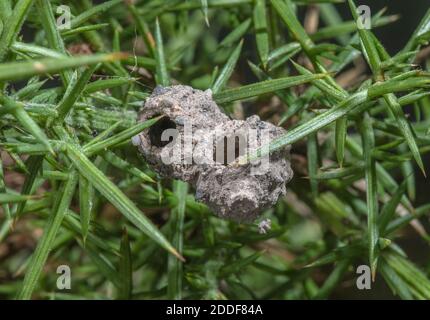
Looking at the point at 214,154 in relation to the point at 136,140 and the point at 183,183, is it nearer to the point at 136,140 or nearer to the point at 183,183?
the point at 136,140

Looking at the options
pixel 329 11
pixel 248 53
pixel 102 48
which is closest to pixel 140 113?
pixel 102 48

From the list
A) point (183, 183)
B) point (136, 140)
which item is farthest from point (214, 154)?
point (183, 183)
